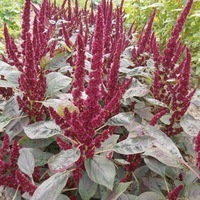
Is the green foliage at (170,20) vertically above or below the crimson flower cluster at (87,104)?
below

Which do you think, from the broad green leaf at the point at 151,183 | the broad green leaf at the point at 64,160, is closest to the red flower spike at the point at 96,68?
the broad green leaf at the point at 64,160

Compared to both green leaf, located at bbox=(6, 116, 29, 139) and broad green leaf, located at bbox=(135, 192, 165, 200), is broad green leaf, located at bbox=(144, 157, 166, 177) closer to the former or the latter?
broad green leaf, located at bbox=(135, 192, 165, 200)

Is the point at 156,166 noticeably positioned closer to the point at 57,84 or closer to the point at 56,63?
the point at 57,84

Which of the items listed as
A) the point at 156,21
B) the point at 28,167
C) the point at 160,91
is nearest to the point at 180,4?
the point at 156,21

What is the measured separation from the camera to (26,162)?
1390 mm

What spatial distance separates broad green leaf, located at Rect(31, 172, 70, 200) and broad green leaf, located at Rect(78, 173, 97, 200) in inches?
3.7

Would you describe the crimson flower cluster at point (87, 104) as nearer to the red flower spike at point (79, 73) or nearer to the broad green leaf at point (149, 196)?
the red flower spike at point (79, 73)

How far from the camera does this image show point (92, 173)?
125 cm

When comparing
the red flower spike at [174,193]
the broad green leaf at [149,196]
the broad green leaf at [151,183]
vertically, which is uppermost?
the red flower spike at [174,193]

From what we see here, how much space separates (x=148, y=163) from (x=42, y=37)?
0.95 m

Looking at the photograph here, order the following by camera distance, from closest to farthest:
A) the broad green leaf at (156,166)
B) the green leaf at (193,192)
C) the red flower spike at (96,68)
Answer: the red flower spike at (96,68) → the green leaf at (193,192) → the broad green leaf at (156,166)

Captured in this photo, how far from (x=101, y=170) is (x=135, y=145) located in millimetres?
169

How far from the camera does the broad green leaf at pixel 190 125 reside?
157 centimetres

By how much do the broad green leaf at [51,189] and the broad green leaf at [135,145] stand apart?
242mm
